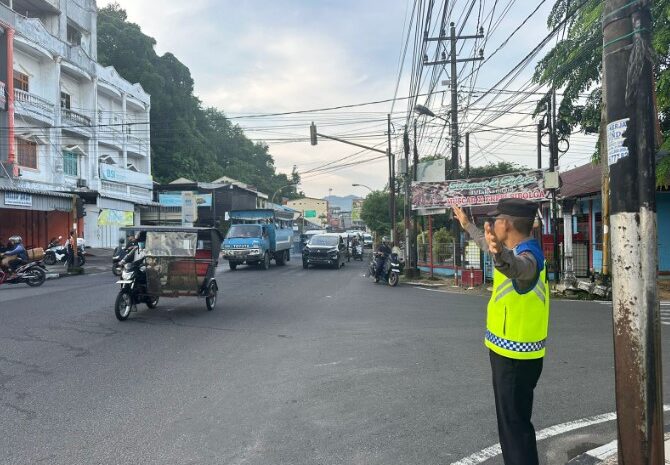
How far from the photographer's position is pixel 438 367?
20.5ft

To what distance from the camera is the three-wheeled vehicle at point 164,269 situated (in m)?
9.78

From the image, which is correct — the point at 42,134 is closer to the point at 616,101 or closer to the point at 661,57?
the point at 661,57

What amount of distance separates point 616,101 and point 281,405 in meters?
3.72

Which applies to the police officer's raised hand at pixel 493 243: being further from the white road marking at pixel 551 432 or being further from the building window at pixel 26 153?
the building window at pixel 26 153

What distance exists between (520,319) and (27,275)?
1627 centimetres

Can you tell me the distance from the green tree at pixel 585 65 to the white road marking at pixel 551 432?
25.5 ft

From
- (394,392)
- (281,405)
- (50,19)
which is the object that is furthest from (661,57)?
(50,19)

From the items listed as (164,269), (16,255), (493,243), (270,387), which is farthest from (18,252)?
(493,243)

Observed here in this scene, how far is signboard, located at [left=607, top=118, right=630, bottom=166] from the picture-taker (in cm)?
322

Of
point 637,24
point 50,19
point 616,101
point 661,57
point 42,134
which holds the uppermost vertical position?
point 50,19

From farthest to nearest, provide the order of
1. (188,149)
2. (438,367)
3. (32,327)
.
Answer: (188,149) → (32,327) → (438,367)

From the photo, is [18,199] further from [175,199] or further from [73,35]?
[175,199]

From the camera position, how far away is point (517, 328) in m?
2.95

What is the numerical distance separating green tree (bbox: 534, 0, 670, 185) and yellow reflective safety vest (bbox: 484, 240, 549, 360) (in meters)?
8.45
